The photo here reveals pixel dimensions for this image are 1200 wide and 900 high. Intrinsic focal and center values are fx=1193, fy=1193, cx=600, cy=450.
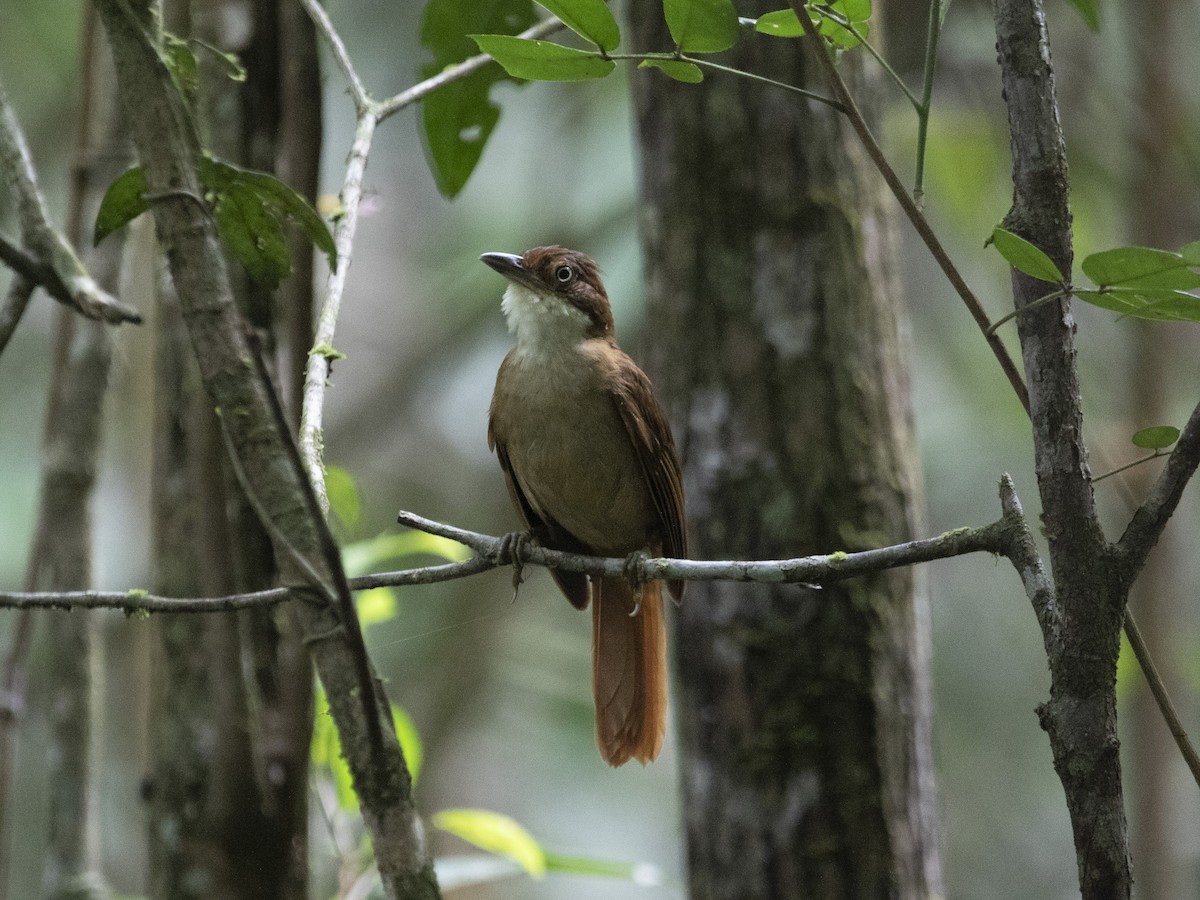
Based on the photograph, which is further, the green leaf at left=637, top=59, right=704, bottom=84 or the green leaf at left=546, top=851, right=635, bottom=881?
the green leaf at left=546, top=851, right=635, bottom=881

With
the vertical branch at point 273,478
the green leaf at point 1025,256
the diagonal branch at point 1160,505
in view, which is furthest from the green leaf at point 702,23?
the diagonal branch at point 1160,505

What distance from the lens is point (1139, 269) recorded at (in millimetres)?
1294

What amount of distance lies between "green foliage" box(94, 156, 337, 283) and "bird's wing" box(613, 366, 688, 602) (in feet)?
4.37

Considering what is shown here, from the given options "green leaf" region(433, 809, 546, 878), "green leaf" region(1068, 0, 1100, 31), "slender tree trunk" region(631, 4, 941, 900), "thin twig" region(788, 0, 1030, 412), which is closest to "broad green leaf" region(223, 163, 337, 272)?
"thin twig" region(788, 0, 1030, 412)

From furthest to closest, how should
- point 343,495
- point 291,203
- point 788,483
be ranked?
1. point 788,483
2. point 343,495
3. point 291,203

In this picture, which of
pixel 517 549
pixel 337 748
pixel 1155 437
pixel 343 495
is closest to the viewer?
pixel 1155 437

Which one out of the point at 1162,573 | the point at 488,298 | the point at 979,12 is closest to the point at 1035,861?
the point at 1162,573

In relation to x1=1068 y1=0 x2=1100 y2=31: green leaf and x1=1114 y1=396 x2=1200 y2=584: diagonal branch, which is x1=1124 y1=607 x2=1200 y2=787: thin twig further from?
x1=1068 y1=0 x2=1100 y2=31: green leaf

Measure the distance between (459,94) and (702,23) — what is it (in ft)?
3.11

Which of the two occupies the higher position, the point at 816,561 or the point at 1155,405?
the point at 1155,405

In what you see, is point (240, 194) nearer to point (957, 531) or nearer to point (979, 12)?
point (957, 531)

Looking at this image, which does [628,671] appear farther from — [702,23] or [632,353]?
[632,353]

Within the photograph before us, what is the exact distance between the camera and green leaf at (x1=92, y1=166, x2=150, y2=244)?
1790 millimetres

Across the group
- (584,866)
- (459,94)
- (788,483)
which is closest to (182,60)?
(459,94)
